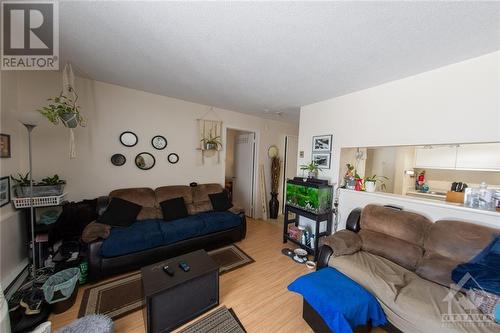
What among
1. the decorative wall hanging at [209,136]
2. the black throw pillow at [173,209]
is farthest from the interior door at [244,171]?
the black throw pillow at [173,209]

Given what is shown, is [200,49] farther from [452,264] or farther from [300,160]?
[452,264]

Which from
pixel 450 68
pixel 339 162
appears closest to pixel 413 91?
pixel 450 68

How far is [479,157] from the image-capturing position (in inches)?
110

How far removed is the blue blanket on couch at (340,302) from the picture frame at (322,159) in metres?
1.70

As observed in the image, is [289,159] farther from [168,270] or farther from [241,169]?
[168,270]

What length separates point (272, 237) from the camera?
3.31 meters

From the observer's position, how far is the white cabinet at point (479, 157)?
2672mm

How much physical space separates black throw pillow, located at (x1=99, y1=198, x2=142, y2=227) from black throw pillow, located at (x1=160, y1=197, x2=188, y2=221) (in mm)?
346

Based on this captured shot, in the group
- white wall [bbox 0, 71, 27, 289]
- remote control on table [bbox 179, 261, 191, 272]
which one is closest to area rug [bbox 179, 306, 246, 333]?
remote control on table [bbox 179, 261, 191, 272]

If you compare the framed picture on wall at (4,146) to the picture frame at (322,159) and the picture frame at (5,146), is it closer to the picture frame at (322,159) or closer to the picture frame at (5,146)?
the picture frame at (5,146)

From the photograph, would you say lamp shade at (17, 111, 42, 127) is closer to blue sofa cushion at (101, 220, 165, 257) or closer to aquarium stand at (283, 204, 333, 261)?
blue sofa cushion at (101, 220, 165, 257)

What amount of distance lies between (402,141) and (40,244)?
427cm

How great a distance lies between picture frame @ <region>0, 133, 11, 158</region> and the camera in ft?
5.77

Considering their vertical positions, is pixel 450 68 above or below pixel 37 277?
above
